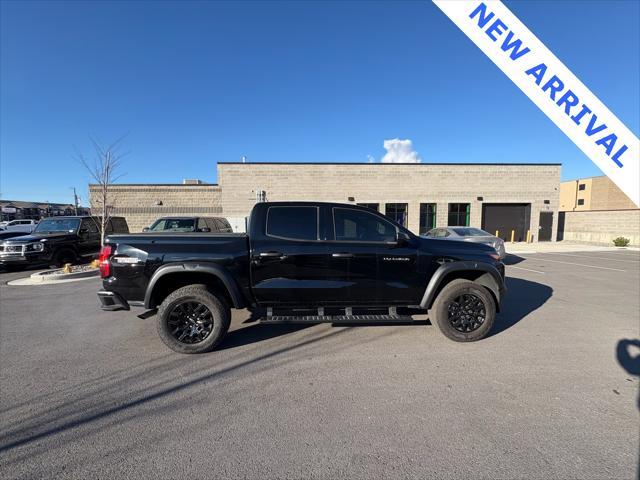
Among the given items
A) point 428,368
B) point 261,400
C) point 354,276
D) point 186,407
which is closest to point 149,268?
point 186,407

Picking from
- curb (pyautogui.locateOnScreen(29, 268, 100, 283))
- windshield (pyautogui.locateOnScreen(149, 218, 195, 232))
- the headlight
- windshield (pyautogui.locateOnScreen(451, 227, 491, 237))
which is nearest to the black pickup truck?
curb (pyautogui.locateOnScreen(29, 268, 100, 283))

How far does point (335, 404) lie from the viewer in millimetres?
2760

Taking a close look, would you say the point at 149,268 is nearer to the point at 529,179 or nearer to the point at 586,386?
the point at 586,386

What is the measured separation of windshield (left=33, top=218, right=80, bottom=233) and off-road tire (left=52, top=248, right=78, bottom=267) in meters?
0.88

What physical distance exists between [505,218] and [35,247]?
90.3 ft

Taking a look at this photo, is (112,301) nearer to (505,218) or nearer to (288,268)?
(288,268)

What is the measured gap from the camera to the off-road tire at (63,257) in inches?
401

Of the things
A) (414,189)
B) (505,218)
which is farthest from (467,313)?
(505,218)

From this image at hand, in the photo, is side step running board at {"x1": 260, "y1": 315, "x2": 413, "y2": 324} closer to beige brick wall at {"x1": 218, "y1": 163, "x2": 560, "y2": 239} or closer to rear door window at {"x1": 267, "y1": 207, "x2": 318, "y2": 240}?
rear door window at {"x1": 267, "y1": 207, "x2": 318, "y2": 240}

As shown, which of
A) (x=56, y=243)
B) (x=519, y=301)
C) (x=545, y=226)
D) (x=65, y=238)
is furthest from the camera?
(x=545, y=226)

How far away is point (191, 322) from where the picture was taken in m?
3.91

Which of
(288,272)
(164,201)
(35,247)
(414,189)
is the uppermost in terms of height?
(414,189)

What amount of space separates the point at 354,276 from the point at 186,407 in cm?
245

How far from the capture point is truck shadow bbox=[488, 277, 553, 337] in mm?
4942
